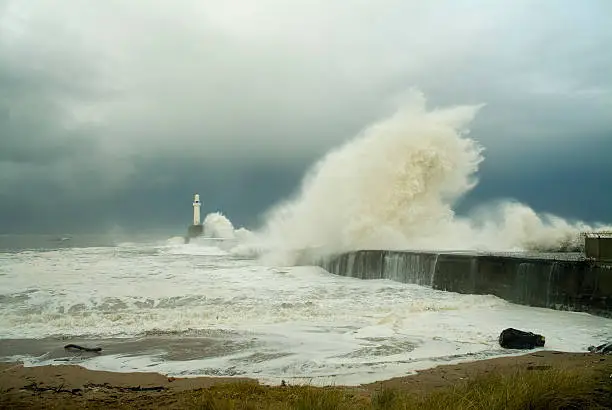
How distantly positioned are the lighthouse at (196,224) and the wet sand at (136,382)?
49722 millimetres

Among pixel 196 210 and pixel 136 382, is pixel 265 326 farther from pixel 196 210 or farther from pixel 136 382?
pixel 196 210

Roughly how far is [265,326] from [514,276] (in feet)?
21.5

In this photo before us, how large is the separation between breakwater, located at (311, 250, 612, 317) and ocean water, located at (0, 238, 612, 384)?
0.42 metres

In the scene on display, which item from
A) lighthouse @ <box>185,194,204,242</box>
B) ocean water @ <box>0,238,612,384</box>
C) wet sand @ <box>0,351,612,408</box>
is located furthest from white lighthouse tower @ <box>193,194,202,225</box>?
wet sand @ <box>0,351,612,408</box>

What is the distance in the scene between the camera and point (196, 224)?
56.1 metres

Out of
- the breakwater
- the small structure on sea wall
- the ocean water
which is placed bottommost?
the ocean water

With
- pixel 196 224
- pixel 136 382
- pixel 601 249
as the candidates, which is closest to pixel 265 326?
pixel 136 382

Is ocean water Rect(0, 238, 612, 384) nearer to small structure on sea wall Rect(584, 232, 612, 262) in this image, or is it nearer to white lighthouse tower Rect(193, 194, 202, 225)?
small structure on sea wall Rect(584, 232, 612, 262)

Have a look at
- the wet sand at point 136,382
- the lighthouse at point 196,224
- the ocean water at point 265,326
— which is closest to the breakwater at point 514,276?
the ocean water at point 265,326

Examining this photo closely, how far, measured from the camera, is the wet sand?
464 centimetres

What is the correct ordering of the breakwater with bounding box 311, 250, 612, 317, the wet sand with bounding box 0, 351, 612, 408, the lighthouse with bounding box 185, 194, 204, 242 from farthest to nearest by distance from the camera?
the lighthouse with bounding box 185, 194, 204, 242 < the breakwater with bounding box 311, 250, 612, 317 < the wet sand with bounding box 0, 351, 612, 408

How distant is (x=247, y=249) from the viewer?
31125 mm

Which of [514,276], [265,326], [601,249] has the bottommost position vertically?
[265,326]

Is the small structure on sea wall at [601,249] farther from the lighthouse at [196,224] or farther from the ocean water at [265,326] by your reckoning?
the lighthouse at [196,224]
